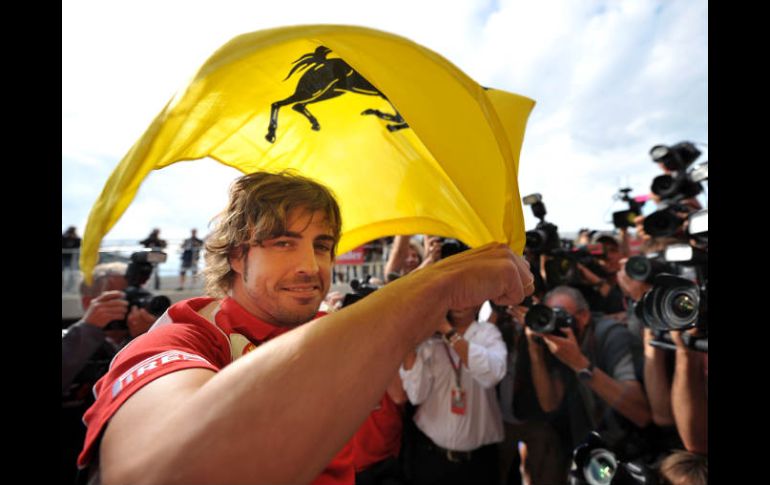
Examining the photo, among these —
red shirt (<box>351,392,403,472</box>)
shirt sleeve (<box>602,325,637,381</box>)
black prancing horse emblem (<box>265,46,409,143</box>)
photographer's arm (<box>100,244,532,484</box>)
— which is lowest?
red shirt (<box>351,392,403,472</box>)

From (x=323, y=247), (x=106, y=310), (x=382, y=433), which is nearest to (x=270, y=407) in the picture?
(x=323, y=247)

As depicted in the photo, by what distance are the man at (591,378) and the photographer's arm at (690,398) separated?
27 centimetres

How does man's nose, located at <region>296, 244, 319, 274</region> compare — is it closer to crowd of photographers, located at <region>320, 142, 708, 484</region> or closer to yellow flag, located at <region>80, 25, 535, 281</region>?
yellow flag, located at <region>80, 25, 535, 281</region>

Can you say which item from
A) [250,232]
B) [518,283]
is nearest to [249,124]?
[250,232]

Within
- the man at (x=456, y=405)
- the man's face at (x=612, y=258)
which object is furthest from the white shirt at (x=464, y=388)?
the man's face at (x=612, y=258)

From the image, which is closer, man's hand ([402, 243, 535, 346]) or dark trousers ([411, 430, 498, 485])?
man's hand ([402, 243, 535, 346])

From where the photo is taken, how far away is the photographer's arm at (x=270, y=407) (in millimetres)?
566

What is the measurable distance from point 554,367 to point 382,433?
1.40 metres

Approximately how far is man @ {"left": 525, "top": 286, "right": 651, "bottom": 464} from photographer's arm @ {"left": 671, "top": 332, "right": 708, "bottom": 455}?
0.88 ft

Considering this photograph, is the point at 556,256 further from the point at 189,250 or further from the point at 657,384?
the point at 189,250

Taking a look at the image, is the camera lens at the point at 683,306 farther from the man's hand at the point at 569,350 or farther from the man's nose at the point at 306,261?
the man's nose at the point at 306,261

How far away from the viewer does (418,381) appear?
10.7ft

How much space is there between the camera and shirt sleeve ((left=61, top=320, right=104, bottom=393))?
2.37 metres

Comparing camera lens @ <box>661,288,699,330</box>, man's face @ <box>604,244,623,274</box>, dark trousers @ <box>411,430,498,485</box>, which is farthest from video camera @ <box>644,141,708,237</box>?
dark trousers @ <box>411,430,498,485</box>
